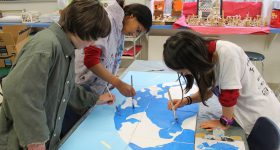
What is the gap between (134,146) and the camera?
1236 mm

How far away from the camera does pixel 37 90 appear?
97 centimetres

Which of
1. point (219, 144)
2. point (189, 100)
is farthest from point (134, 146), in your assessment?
point (189, 100)

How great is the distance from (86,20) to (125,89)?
2.37ft

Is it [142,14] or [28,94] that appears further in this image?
[142,14]

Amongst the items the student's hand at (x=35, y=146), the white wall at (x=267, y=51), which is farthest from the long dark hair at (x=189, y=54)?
the white wall at (x=267, y=51)

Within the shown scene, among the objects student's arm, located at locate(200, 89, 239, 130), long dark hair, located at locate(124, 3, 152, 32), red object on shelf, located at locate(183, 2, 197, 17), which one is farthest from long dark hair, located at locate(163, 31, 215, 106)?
red object on shelf, located at locate(183, 2, 197, 17)

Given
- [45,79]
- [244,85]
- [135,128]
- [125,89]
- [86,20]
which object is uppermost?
[86,20]

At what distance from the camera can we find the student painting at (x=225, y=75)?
1230 mm

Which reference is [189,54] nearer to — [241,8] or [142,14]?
[142,14]

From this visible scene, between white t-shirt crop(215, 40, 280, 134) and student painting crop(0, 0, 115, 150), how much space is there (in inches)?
22.6

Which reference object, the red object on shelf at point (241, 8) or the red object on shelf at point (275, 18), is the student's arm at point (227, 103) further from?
the red object on shelf at point (241, 8)

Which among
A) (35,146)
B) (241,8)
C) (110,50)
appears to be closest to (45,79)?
(35,146)

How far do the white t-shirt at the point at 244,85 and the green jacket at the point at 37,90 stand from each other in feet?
2.28

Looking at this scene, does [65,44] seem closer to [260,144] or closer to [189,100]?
[189,100]
